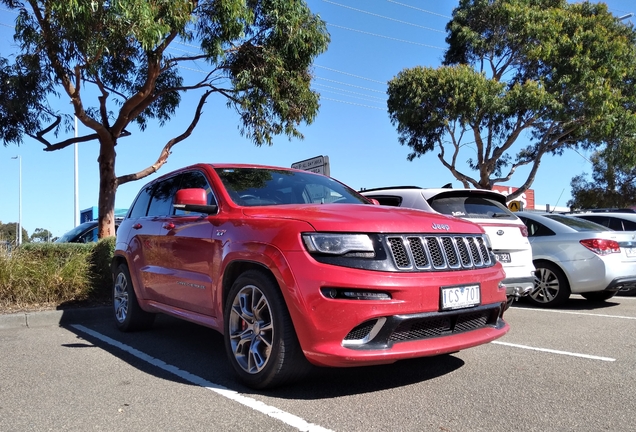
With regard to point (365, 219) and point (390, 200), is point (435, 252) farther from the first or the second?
point (390, 200)

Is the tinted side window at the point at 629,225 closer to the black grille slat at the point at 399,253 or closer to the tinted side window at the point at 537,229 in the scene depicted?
the tinted side window at the point at 537,229

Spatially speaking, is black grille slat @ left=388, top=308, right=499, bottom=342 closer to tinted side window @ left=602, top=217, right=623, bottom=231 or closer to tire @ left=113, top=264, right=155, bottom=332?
tire @ left=113, top=264, right=155, bottom=332

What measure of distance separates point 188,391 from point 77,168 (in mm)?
20317

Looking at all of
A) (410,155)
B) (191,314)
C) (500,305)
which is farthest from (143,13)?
(410,155)

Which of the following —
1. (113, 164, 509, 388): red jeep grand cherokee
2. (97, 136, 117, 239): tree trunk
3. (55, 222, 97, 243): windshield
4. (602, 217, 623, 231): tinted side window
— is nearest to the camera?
(113, 164, 509, 388): red jeep grand cherokee

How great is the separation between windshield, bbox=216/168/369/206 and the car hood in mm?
438

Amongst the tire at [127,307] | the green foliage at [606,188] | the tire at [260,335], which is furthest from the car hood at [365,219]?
the green foliage at [606,188]

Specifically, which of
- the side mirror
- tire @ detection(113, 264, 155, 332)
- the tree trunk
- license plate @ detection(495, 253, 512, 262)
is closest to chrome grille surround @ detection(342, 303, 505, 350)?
the side mirror

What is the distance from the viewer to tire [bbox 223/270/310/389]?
3.65 meters

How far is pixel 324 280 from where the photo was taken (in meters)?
3.48

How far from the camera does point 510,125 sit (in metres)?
20.0

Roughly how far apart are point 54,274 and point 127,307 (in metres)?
2.33

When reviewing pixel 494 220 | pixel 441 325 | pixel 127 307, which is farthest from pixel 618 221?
pixel 127 307

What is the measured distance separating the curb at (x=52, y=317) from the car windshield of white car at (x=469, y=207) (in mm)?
4795
